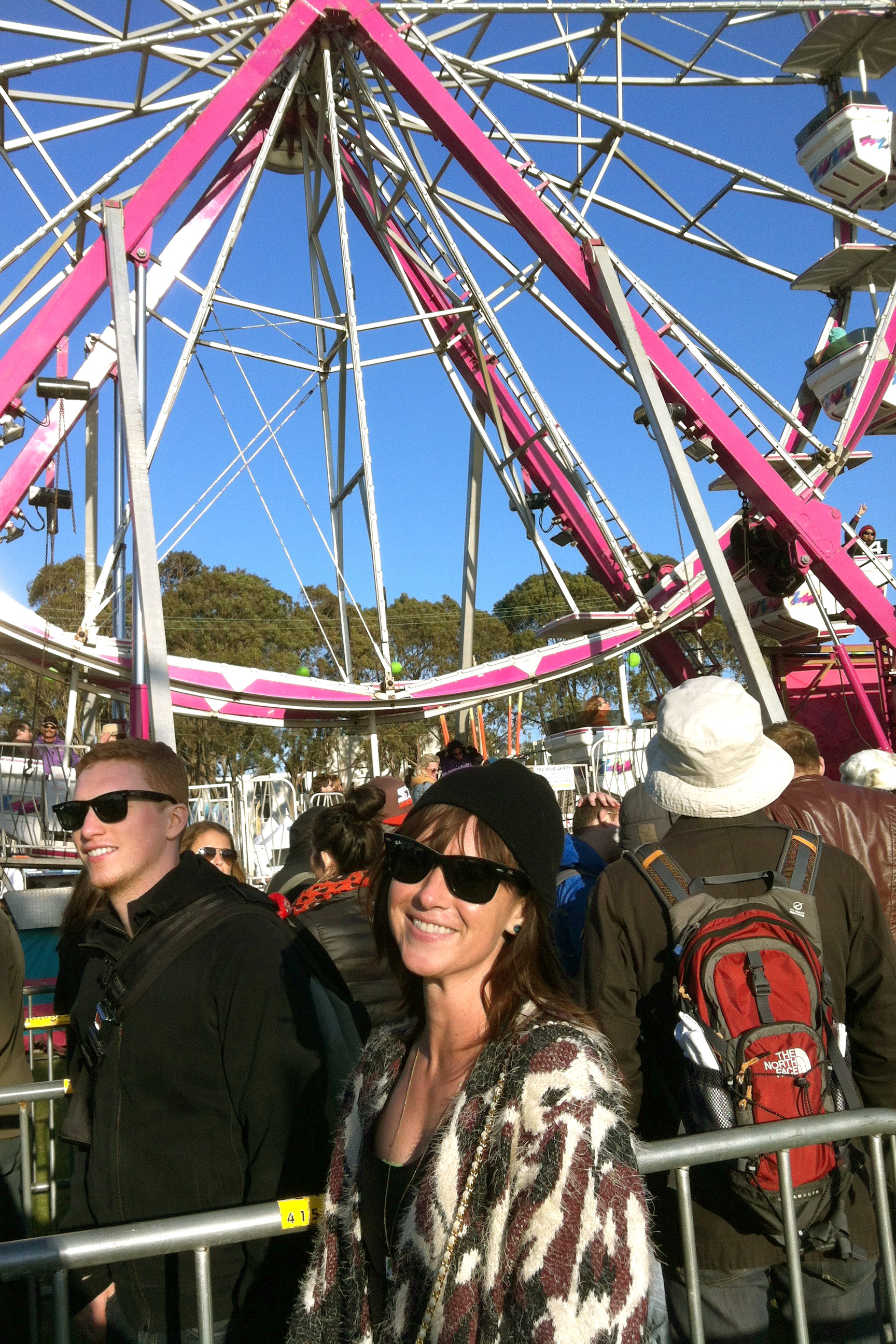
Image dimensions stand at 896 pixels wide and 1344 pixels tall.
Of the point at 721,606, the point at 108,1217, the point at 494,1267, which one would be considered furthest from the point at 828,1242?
the point at 721,606

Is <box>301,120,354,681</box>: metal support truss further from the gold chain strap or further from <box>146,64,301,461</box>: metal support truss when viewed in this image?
the gold chain strap

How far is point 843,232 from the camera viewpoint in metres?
11.9

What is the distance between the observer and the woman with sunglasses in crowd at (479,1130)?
4.07 feet

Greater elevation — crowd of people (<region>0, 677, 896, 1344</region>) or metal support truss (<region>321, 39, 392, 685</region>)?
metal support truss (<region>321, 39, 392, 685</region>)

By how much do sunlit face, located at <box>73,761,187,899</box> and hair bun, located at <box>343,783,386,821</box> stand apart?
129 cm

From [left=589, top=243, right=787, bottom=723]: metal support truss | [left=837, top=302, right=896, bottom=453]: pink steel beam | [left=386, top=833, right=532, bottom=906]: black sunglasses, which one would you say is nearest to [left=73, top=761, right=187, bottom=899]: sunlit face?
[left=386, top=833, right=532, bottom=906]: black sunglasses

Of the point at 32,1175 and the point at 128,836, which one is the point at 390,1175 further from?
the point at 32,1175

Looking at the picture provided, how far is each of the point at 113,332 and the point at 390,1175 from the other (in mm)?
9283

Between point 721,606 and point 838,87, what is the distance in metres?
7.34

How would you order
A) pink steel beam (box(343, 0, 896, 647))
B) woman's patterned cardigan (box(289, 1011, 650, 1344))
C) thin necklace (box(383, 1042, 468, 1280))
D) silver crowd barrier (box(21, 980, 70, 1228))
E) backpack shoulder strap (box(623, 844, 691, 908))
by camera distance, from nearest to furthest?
woman's patterned cardigan (box(289, 1011, 650, 1344)) → thin necklace (box(383, 1042, 468, 1280)) → backpack shoulder strap (box(623, 844, 691, 908)) → silver crowd barrier (box(21, 980, 70, 1228)) → pink steel beam (box(343, 0, 896, 647))

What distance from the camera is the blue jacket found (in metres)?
3.24

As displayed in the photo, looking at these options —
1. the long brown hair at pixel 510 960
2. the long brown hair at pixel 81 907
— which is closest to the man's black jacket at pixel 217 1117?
the long brown hair at pixel 510 960

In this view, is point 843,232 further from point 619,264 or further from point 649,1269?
point 649,1269

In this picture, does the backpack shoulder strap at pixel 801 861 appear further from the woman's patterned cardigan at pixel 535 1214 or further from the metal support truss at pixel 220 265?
the metal support truss at pixel 220 265
